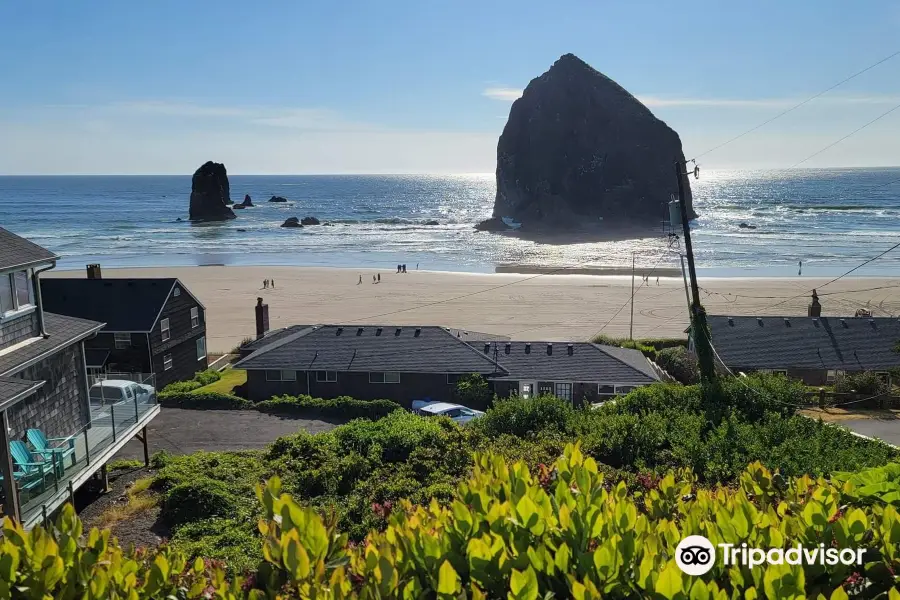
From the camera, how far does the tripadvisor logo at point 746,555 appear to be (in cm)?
435

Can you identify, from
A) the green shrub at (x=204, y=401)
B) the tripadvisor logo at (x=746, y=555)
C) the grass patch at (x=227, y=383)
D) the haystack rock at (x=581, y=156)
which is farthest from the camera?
the haystack rock at (x=581, y=156)

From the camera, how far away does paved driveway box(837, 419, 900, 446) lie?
2062 cm

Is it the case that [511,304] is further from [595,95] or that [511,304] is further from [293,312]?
[595,95]

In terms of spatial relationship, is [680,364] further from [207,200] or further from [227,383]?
[207,200]

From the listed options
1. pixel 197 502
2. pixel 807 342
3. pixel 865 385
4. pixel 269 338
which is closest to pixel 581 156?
pixel 807 342

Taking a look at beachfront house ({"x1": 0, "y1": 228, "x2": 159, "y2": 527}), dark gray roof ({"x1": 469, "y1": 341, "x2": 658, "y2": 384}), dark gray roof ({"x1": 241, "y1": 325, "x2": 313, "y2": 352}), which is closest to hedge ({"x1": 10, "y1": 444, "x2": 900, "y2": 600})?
beachfront house ({"x1": 0, "y1": 228, "x2": 159, "y2": 527})

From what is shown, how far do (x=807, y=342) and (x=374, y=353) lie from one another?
20.4 metres

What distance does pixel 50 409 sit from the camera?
56.0 feet

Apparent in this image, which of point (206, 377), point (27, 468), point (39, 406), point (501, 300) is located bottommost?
point (206, 377)

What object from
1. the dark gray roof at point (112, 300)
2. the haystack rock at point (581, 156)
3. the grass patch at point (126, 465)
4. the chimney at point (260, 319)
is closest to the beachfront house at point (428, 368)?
the dark gray roof at point (112, 300)

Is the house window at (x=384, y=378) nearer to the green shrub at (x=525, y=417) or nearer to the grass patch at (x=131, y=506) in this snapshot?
the green shrub at (x=525, y=417)

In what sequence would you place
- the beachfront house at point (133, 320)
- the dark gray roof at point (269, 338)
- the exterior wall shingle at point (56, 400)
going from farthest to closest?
the dark gray roof at point (269, 338) → the beachfront house at point (133, 320) → the exterior wall shingle at point (56, 400)

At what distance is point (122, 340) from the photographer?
106 ft

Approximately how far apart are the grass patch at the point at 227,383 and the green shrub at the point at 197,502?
53.5ft
